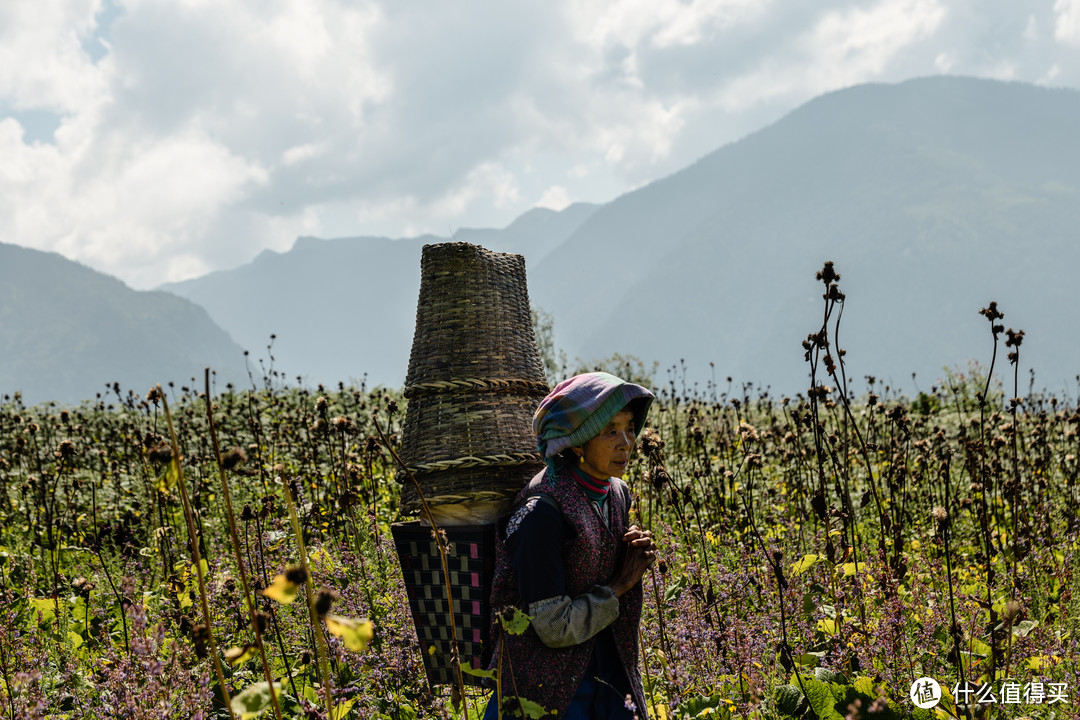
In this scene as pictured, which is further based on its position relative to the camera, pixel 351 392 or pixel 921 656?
pixel 351 392

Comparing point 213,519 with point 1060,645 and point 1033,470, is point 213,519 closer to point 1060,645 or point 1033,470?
point 1060,645

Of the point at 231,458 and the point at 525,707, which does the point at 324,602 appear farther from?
the point at 525,707

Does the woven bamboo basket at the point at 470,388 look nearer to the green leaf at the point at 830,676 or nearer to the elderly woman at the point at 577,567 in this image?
the elderly woman at the point at 577,567

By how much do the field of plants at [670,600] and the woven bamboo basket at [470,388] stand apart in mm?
279

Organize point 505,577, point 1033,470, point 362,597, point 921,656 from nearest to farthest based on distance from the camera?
point 505,577 → point 921,656 → point 362,597 → point 1033,470

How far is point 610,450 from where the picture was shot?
2.64 meters

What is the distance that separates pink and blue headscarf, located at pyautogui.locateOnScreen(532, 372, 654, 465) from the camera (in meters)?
2.56

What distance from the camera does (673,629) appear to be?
3.54 m

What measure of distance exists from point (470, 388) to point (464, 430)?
17 centimetres

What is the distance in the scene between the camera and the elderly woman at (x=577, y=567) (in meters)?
2.47

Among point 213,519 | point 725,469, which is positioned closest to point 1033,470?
point 725,469

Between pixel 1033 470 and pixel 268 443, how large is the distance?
6304 mm

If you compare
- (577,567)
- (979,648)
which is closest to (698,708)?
(577,567)

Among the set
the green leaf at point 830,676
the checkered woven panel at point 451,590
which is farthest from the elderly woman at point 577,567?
the green leaf at point 830,676
